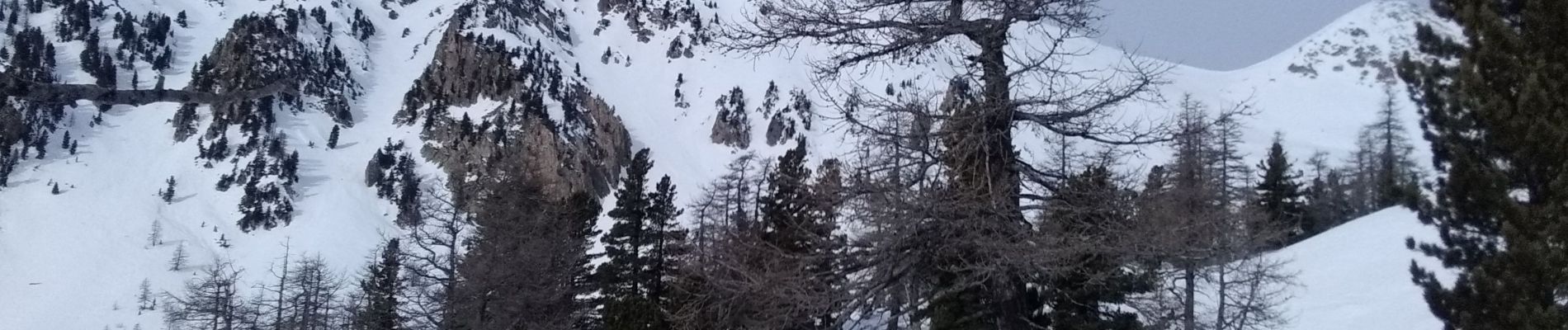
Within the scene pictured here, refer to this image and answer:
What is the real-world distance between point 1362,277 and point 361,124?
130679mm

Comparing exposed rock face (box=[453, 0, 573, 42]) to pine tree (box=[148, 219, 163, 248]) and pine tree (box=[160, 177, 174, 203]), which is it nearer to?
pine tree (box=[160, 177, 174, 203])

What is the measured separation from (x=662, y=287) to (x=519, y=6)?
12650 cm

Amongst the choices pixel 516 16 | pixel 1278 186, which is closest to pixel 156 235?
pixel 516 16

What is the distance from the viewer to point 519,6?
474 feet

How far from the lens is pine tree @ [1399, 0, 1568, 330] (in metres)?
8.63

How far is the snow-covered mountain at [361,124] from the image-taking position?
98.2 meters

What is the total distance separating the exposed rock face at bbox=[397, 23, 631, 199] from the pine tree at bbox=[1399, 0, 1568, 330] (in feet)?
316

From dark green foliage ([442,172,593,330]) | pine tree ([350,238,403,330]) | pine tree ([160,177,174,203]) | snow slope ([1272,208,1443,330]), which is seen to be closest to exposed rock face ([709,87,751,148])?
pine tree ([160,177,174,203])

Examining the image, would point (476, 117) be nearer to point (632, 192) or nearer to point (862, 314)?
point (632, 192)

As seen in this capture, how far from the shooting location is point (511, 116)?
11750 centimetres

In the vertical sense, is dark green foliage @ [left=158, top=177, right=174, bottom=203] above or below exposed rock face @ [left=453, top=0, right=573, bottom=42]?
below

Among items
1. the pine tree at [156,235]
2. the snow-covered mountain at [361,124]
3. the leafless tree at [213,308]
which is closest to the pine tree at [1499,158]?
the leafless tree at [213,308]

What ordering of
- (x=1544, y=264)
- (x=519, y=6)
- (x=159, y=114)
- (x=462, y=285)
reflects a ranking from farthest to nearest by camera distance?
A: 1. (x=519, y=6)
2. (x=159, y=114)
3. (x=462, y=285)
4. (x=1544, y=264)

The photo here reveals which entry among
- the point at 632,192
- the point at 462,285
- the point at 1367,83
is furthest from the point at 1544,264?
the point at 1367,83
